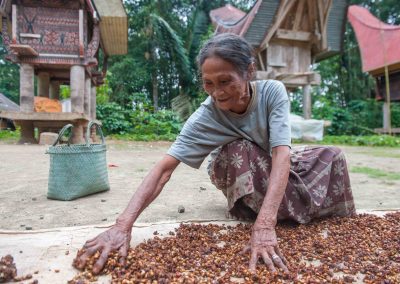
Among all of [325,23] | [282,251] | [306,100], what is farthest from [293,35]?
[282,251]

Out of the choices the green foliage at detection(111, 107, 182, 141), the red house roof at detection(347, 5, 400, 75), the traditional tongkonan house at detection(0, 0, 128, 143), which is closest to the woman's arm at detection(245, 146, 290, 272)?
the traditional tongkonan house at detection(0, 0, 128, 143)

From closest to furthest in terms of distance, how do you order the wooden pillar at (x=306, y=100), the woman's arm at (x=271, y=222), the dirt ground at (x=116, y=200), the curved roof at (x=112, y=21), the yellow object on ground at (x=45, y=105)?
1. the woman's arm at (x=271, y=222)
2. the dirt ground at (x=116, y=200)
3. the yellow object on ground at (x=45, y=105)
4. the curved roof at (x=112, y=21)
5. the wooden pillar at (x=306, y=100)

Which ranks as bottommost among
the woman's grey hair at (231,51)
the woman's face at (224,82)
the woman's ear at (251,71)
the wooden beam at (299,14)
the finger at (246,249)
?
the finger at (246,249)

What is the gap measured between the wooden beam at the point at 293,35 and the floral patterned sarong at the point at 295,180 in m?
7.93

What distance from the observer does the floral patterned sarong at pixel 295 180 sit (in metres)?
2.09

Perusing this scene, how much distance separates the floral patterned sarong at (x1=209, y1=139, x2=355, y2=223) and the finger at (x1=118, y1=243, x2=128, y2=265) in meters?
0.75

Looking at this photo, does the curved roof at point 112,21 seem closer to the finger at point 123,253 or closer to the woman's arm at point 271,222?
the woman's arm at point 271,222

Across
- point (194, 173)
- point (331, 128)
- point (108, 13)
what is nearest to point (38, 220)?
point (194, 173)

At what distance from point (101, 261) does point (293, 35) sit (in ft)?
31.2

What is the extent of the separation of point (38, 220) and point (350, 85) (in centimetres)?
1902

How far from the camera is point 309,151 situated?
2355mm

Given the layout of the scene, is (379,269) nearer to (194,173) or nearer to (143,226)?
(143,226)

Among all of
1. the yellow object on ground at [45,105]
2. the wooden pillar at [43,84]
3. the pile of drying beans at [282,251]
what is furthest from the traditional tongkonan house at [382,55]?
the pile of drying beans at [282,251]

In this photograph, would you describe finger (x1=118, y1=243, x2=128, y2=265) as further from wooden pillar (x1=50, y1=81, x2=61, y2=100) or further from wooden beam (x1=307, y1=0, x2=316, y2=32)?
wooden pillar (x1=50, y1=81, x2=61, y2=100)
